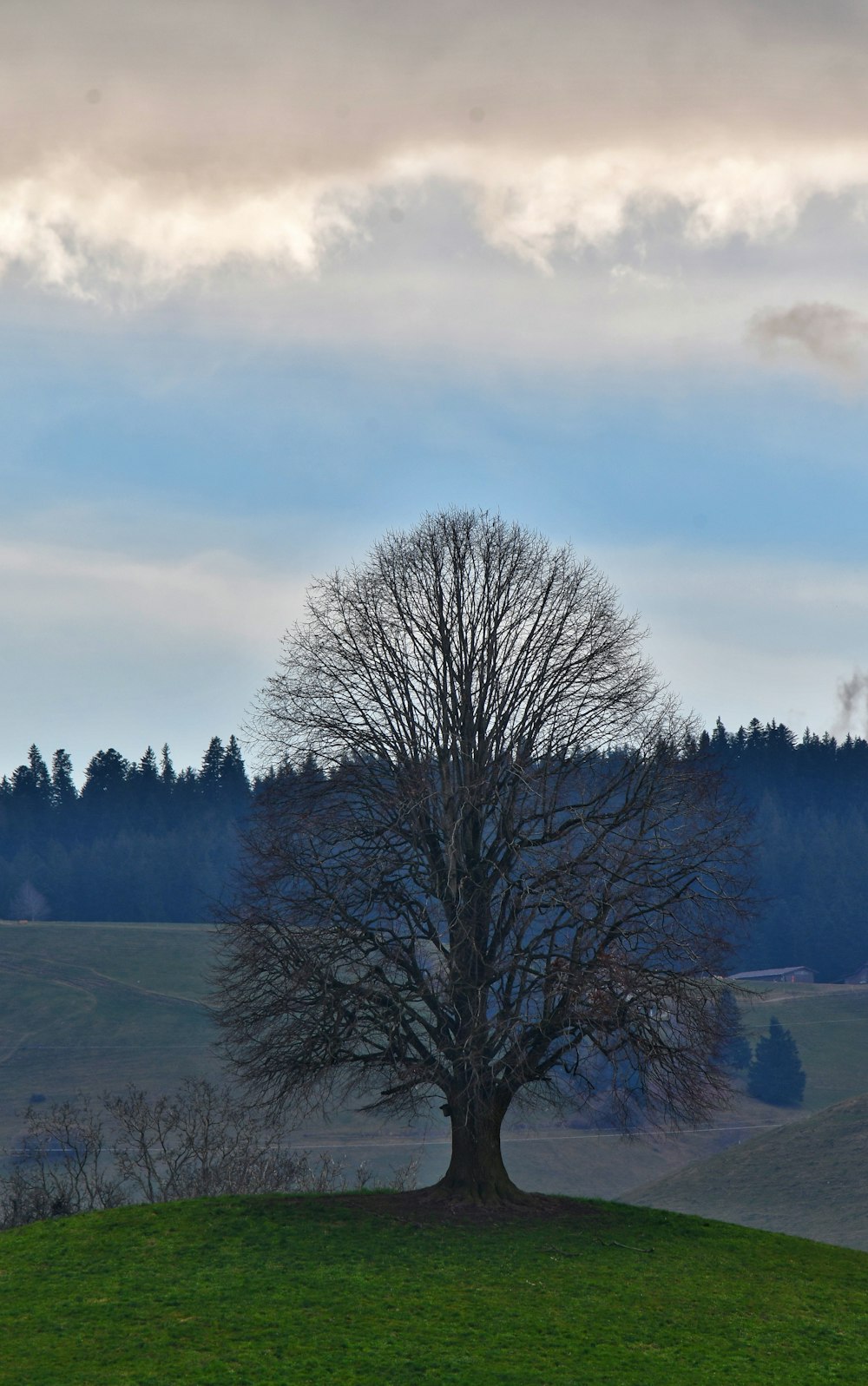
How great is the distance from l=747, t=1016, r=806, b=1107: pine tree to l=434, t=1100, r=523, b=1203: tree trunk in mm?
107533

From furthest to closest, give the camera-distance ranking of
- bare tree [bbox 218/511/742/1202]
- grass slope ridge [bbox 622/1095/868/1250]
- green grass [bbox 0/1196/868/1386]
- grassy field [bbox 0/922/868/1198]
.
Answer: grassy field [bbox 0/922/868/1198], grass slope ridge [bbox 622/1095/868/1250], bare tree [bbox 218/511/742/1202], green grass [bbox 0/1196/868/1386]

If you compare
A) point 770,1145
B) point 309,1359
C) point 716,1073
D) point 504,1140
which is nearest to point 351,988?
point 716,1073

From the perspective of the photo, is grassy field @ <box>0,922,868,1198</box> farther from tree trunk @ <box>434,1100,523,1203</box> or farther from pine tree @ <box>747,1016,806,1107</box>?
tree trunk @ <box>434,1100,523,1203</box>

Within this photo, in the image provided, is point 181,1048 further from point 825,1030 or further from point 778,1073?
point 825,1030

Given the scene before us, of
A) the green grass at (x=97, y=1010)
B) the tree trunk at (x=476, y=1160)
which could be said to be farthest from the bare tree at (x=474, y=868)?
the green grass at (x=97, y=1010)

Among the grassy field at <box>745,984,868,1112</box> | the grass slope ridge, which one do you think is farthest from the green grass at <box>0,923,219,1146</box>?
the grassy field at <box>745,984,868,1112</box>

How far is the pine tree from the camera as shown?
12912 cm

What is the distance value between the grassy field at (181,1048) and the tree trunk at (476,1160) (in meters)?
Answer: 56.4

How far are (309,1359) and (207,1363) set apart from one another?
1.38 meters

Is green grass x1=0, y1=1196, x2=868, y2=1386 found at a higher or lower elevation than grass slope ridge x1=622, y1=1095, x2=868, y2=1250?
higher

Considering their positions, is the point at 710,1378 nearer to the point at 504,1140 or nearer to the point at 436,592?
the point at 436,592

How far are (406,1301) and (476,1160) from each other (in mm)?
6966

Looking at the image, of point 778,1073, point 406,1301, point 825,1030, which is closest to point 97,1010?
point 778,1073

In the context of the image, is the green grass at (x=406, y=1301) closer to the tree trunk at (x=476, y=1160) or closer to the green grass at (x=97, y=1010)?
the tree trunk at (x=476, y=1160)
